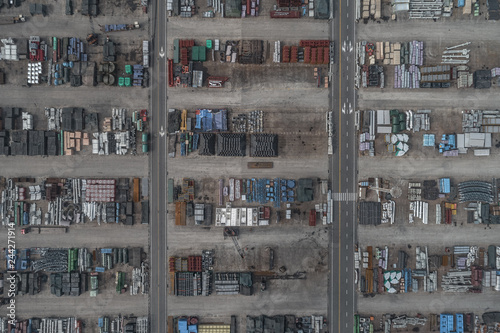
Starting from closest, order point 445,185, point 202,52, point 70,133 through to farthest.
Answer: point 70,133 < point 202,52 < point 445,185

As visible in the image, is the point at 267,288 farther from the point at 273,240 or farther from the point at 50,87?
the point at 50,87

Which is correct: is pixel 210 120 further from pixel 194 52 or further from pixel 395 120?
pixel 395 120

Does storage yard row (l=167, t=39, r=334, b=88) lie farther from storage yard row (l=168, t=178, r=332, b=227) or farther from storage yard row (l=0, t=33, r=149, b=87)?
storage yard row (l=168, t=178, r=332, b=227)

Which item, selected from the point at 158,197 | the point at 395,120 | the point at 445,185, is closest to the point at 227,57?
the point at 158,197

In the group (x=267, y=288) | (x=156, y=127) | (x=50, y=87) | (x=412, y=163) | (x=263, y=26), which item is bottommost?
(x=267, y=288)

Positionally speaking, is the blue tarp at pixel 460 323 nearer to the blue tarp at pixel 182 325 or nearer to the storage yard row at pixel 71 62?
the blue tarp at pixel 182 325

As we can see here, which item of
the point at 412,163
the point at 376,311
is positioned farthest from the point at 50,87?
the point at 376,311

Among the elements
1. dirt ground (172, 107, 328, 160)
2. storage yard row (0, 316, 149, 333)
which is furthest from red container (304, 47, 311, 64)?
storage yard row (0, 316, 149, 333)
